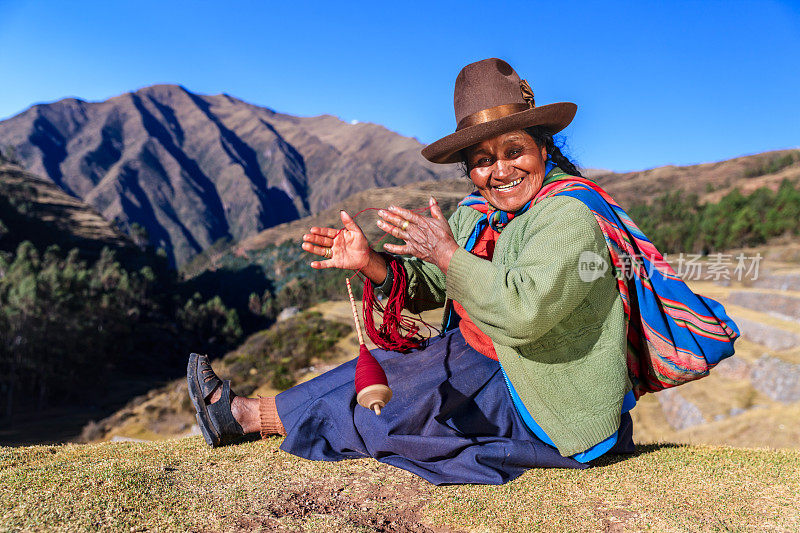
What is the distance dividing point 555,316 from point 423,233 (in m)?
0.72

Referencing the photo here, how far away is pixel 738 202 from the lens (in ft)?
132

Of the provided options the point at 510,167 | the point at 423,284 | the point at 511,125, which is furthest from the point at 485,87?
the point at 423,284

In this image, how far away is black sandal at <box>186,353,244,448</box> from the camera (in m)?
3.24

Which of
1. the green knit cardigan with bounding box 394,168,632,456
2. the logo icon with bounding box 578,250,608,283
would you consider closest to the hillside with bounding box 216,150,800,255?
the green knit cardigan with bounding box 394,168,632,456

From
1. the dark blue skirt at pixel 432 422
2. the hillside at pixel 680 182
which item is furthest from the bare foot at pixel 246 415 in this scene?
the hillside at pixel 680 182

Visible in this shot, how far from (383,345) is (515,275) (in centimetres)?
116

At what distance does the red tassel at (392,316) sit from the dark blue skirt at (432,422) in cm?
20

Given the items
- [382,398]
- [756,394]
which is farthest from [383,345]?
[756,394]

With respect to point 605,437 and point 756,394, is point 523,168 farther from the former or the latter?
point 756,394

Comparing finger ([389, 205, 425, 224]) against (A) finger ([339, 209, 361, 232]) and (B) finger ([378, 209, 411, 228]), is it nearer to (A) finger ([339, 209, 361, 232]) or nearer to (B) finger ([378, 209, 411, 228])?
(B) finger ([378, 209, 411, 228])

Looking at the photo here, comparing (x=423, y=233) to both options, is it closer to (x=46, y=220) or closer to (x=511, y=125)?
(x=511, y=125)

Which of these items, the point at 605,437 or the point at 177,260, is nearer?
the point at 605,437

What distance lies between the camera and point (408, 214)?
2352mm

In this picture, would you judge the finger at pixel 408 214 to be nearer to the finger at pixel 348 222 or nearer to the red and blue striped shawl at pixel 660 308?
the finger at pixel 348 222
